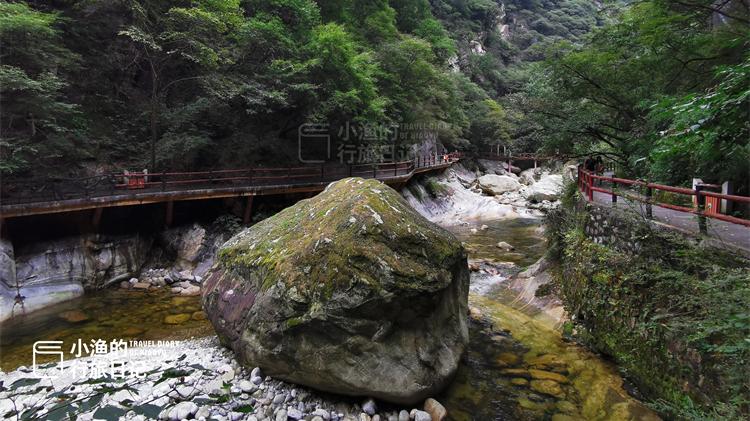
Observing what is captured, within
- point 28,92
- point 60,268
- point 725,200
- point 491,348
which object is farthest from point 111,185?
point 725,200

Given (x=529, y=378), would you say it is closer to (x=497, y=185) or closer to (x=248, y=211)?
(x=248, y=211)

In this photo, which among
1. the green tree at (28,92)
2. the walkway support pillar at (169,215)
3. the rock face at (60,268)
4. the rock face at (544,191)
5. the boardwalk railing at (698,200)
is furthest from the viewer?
the rock face at (544,191)

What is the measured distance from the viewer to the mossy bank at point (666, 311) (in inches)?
124

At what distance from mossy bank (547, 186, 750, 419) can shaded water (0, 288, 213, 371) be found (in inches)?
279

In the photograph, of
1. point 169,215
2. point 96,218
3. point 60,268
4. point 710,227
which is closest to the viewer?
point 710,227

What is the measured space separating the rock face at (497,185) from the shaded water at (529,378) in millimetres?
21197

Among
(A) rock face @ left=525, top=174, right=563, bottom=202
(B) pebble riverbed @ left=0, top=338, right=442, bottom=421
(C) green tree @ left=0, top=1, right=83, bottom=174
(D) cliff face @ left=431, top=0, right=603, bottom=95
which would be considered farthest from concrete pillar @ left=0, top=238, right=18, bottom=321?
(D) cliff face @ left=431, top=0, right=603, bottom=95

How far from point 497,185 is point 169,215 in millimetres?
24372

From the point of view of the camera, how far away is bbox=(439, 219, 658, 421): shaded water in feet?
14.8

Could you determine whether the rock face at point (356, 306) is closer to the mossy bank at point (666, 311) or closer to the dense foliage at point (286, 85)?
the mossy bank at point (666, 311)

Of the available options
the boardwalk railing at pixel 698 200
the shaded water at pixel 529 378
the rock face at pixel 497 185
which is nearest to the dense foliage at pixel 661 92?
the boardwalk railing at pixel 698 200

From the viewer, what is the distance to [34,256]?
8109 millimetres

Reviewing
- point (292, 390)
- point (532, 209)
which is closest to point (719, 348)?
point (292, 390)

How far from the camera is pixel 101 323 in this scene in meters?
7.14
